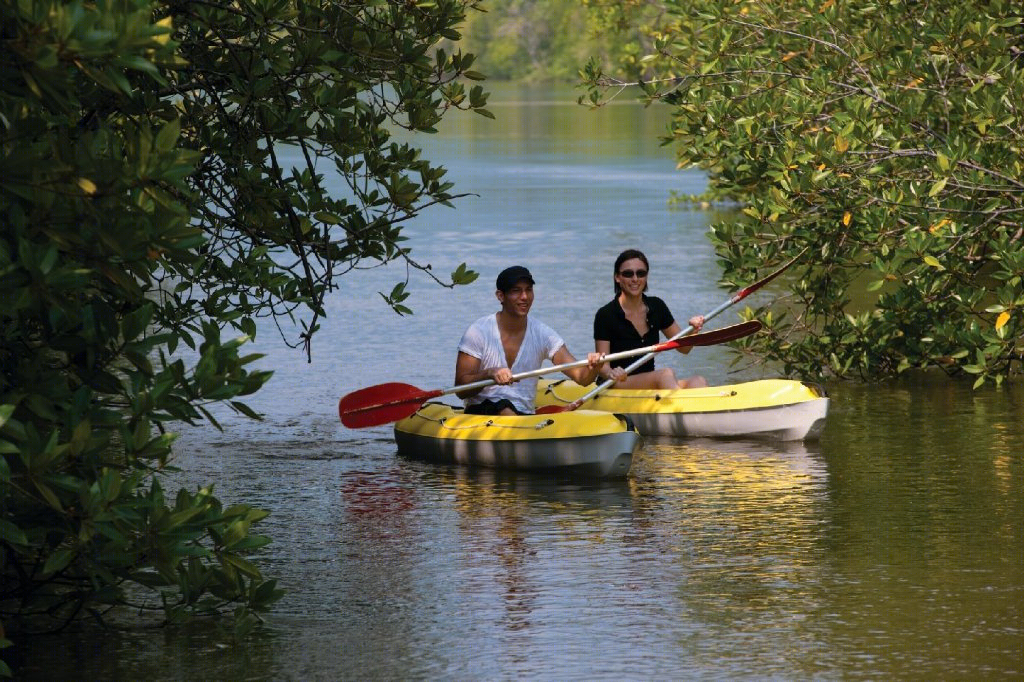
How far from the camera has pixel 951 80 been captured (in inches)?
527

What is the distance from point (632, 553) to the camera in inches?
351

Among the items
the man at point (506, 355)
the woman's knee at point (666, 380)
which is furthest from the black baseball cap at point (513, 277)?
the woman's knee at point (666, 380)

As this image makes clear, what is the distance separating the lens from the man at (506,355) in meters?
11.5

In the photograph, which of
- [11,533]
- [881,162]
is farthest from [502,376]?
[11,533]

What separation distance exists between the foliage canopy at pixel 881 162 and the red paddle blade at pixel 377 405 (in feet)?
9.20

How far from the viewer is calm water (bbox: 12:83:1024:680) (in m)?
7.20

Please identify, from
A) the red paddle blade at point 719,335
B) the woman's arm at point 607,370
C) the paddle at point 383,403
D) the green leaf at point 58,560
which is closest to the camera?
the green leaf at point 58,560

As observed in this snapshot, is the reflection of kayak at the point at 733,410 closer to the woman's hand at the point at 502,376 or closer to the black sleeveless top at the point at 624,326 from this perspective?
the black sleeveless top at the point at 624,326

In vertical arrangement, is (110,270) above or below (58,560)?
above

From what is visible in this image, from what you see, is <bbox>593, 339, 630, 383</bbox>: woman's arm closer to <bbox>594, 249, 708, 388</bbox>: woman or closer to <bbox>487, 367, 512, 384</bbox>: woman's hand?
<bbox>594, 249, 708, 388</bbox>: woman

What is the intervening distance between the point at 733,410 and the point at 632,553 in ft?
11.0

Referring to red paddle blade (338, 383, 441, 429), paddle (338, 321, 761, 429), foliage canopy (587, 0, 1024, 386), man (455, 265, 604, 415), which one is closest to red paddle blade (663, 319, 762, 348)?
paddle (338, 321, 761, 429)

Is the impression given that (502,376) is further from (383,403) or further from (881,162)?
(881,162)

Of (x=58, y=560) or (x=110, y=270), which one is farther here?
(x=58, y=560)
